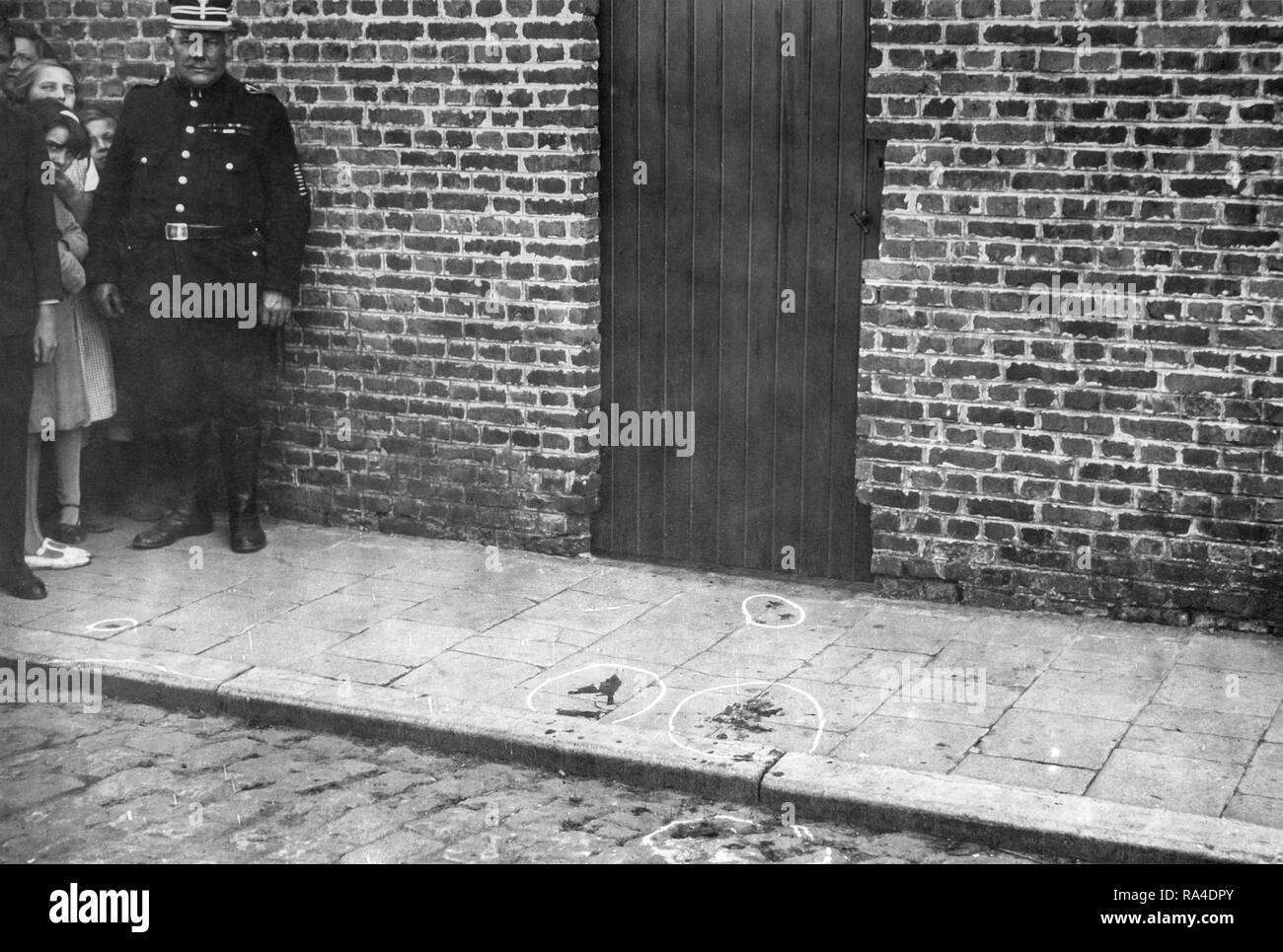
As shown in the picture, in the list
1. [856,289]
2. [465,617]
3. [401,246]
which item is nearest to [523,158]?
[401,246]

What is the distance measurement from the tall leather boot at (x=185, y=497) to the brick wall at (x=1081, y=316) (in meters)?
3.31

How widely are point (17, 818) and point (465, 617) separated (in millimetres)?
2220

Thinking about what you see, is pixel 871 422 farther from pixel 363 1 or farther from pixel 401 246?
pixel 363 1

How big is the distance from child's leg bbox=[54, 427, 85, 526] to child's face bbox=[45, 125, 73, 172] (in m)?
1.29

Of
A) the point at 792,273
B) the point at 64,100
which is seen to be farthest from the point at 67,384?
the point at 792,273

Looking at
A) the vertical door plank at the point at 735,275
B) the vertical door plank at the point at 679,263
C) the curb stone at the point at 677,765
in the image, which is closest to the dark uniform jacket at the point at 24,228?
the curb stone at the point at 677,765

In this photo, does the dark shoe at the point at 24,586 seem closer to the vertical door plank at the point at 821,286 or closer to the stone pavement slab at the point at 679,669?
the stone pavement slab at the point at 679,669

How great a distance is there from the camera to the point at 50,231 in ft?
23.6

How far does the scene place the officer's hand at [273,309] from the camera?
7.86 metres

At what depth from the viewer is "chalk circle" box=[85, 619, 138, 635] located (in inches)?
267

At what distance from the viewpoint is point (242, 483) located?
790 centimetres

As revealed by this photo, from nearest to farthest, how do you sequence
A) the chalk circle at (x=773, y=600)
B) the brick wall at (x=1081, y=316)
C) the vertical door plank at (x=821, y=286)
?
1. the brick wall at (x=1081, y=316)
2. the chalk circle at (x=773, y=600)
3. the vertical door plank at (x=821, y=286)

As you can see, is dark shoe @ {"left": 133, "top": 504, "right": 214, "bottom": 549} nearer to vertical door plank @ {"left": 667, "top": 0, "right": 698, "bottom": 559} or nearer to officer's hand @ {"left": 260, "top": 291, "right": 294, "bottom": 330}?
officer's hand @ {"left": 260, "top": 291, "right": 294, "bottom": 330}

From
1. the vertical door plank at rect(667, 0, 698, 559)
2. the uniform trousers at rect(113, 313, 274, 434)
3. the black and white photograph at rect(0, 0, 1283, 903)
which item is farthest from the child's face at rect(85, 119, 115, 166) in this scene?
the vertical door plank at rect(667, 0, 698, 559)
